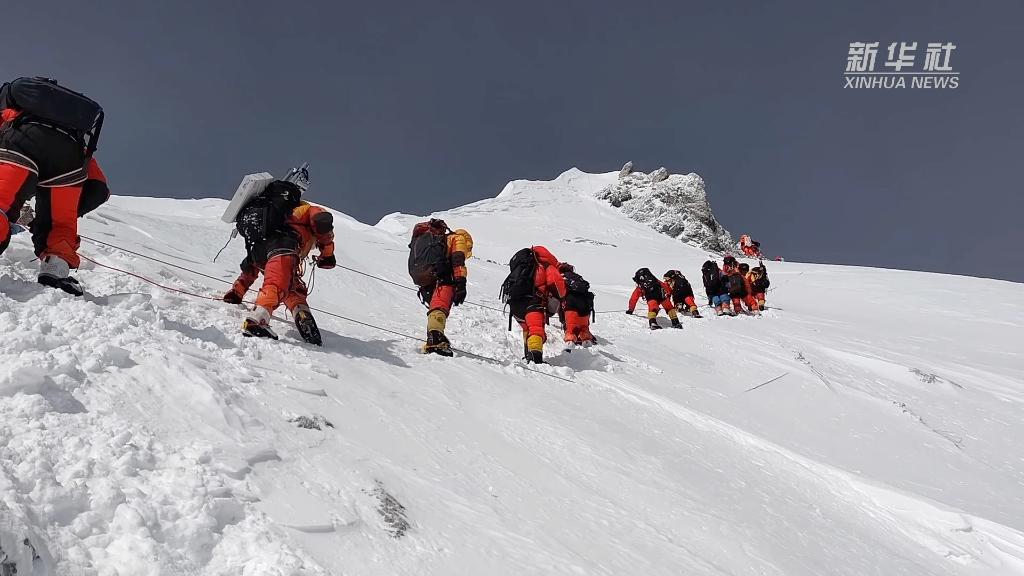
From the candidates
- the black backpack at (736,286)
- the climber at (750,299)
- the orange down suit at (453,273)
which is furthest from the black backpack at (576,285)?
the climber at (750,299)

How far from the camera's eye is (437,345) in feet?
18.4

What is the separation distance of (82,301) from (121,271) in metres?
1.54

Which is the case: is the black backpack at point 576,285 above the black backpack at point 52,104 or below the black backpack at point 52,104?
below

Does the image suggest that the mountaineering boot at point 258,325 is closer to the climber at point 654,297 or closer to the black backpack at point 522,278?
the black backpack at point 522,278

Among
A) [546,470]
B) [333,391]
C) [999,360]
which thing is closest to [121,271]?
[333,391]

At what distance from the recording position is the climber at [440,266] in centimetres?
621

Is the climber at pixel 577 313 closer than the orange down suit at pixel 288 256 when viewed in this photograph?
No

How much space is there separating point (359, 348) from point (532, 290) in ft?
9.52

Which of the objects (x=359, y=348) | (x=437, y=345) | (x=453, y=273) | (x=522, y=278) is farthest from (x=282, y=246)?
(x=522, y=278)

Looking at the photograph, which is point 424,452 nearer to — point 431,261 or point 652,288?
point 431,261

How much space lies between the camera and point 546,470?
3.42m

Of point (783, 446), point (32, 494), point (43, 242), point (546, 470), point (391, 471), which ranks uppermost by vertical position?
point (43, 242)

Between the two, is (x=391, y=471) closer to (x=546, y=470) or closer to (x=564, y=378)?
(x=546, y=470)

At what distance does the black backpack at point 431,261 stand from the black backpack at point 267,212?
1520mm
